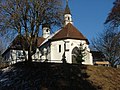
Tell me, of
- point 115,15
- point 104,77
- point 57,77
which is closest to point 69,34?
point 115,15

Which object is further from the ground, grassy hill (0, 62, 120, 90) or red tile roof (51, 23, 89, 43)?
red tile roof (51, 23, 89, 43)

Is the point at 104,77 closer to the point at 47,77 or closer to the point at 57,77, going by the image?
the point at 57,77

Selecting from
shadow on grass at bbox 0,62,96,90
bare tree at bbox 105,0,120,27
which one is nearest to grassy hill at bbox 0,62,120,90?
shadow on grass at bbox 0,62,96,90

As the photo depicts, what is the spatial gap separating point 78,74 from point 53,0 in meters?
12.5

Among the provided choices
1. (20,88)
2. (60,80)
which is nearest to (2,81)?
(20,88)

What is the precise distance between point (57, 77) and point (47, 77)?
737mm

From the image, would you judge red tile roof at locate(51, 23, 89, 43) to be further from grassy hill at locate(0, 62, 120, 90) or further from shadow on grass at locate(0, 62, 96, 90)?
shadow on grass at locate(0, 62, 96, 90)

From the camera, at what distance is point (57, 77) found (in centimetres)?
2105

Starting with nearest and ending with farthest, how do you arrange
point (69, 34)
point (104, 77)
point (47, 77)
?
point (47, 77) → point (104, 77) → point (69, 34)

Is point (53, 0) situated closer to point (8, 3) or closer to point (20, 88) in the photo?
point (8, 3)

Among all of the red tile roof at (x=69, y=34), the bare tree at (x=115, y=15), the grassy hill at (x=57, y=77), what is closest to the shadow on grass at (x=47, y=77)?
the grassy hill at (x=57, y=77)

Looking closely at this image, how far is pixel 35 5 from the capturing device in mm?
31031

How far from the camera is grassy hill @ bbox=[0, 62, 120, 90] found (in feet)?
64.4

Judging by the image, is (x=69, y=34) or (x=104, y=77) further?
(x=69, y=34)
